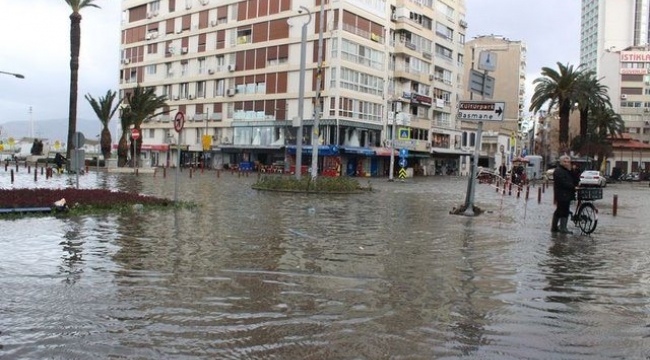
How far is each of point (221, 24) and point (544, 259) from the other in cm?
6718

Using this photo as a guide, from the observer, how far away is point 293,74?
211 feet

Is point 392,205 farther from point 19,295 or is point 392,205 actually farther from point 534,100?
point 534,100

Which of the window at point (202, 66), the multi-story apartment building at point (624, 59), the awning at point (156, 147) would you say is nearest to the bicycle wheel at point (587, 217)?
the multi-story apartment building at point (624, 59)

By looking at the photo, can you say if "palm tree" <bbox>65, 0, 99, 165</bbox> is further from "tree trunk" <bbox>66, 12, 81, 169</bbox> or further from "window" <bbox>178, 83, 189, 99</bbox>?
"window" <bbox>178, 83, 189, 99</bbox>

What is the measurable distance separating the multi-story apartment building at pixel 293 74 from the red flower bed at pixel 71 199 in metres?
41.4

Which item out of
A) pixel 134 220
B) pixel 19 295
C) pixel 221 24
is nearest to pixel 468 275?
pixel 19 295

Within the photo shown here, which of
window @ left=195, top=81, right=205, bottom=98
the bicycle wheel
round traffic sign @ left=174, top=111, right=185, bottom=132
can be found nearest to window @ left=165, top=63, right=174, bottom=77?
window @ left=195, top=81, right=205, bottom=98

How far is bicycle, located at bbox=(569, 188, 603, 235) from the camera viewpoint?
13.1m

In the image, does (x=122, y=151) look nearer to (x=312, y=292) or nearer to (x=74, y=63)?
(x=74, y=63)

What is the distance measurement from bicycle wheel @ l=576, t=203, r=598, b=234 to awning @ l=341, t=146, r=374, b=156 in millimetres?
47718

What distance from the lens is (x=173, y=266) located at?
8.30m

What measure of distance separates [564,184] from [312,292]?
7927mm

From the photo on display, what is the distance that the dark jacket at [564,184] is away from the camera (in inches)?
501

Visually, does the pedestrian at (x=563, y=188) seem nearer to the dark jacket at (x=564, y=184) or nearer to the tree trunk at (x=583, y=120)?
the dark jacket at (x=564, y=184)
